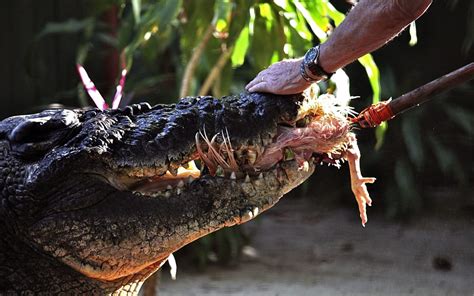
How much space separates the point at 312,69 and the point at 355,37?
0.14 m

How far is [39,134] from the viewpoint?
86.1 inches

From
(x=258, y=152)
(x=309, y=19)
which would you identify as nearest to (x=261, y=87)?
(x=258, y=152)

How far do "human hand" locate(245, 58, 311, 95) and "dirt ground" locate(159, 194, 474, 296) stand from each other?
11.6 ft

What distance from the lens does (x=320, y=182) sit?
25.9 feet

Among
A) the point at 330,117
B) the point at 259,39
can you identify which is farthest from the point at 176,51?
the point at 330,117

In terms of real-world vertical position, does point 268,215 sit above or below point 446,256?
above

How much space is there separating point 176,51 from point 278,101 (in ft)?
15.8

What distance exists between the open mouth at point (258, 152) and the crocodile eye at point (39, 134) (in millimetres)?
188

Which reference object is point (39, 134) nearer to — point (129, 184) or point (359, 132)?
point (129, 184)

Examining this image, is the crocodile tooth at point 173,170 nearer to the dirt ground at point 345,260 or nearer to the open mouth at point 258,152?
the open mouth at point 258,152

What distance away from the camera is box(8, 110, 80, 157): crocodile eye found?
216 centimetres

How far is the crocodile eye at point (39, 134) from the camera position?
2160 mm

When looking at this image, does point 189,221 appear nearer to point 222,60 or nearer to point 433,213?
point 222,60

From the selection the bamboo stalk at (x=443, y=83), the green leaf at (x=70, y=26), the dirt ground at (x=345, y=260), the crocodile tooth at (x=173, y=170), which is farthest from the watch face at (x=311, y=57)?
the green leaf at (x=70, y=26)
